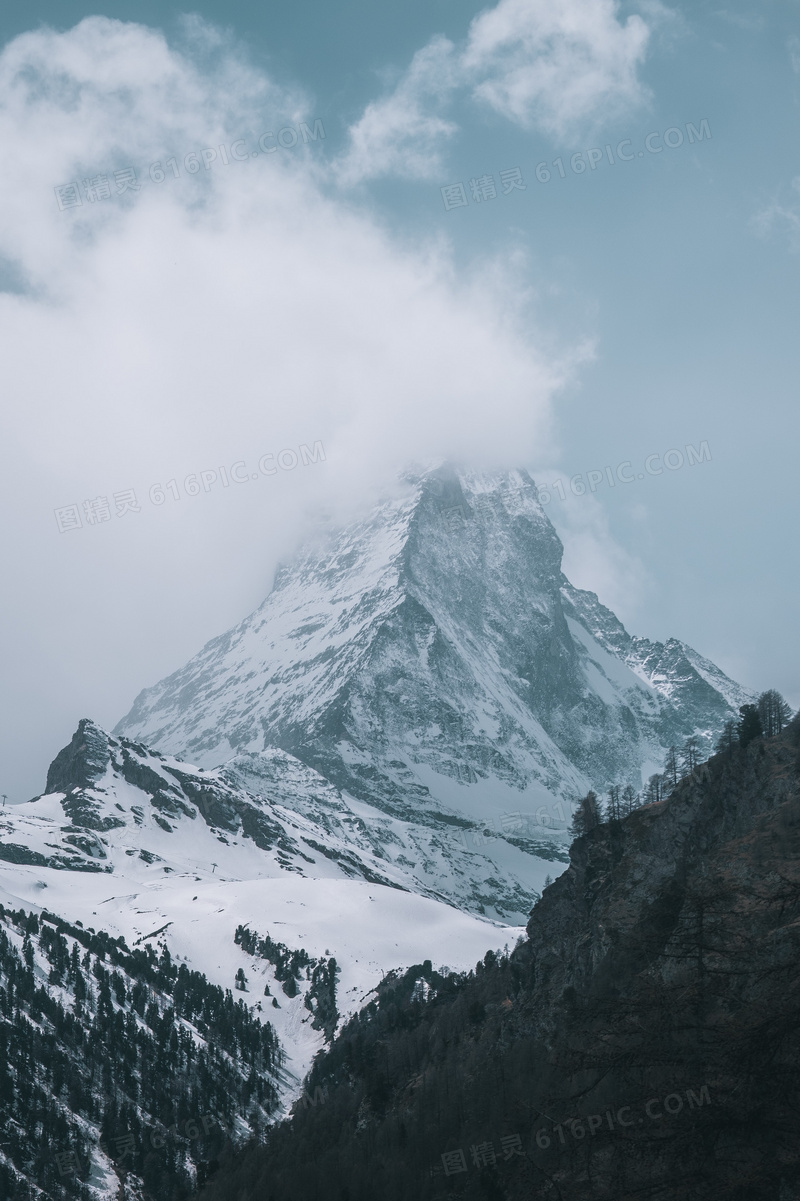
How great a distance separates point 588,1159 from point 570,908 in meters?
100

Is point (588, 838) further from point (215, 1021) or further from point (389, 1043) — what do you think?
point (215, 1021)

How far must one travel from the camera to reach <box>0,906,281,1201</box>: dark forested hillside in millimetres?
139625

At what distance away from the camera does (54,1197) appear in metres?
133

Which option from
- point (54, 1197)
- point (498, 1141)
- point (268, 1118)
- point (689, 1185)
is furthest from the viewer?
point (268, 1118)

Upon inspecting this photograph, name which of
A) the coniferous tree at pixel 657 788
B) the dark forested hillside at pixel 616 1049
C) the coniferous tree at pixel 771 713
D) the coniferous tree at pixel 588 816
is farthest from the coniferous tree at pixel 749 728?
the coniferous tree at pixel 657 788

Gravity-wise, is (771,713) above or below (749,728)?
above

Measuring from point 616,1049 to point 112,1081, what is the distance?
530 feet

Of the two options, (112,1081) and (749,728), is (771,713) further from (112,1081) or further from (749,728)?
(112,1081)

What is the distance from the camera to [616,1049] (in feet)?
84.1

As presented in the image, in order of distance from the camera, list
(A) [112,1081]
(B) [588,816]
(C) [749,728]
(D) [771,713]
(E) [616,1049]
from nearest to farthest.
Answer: (E) [616,1049]
(C) [749,728]
(D) [771,713]
(B) [588,816]
(A) [112,1081]

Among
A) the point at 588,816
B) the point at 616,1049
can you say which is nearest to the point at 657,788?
the point at 588,816

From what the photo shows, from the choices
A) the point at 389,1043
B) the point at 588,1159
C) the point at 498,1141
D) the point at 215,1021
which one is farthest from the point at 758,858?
the point at 215,1021

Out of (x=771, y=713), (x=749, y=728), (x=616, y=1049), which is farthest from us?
(x=771, y=713)

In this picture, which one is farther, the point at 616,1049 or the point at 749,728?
the point at 749,728
